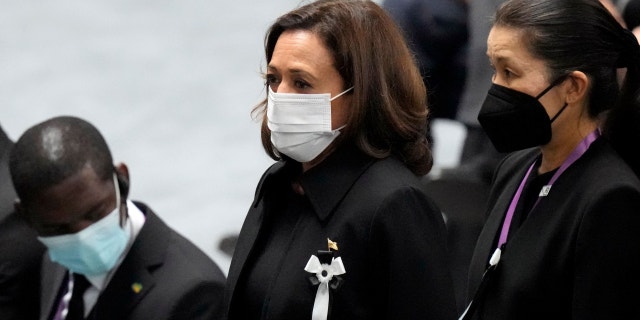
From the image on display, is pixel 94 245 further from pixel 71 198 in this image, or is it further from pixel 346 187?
pixel 346 187

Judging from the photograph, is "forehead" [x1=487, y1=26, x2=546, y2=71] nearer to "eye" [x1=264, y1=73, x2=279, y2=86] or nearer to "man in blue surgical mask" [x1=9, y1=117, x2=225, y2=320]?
"eye" [x1=264, y1=73, x2=279, y2=86]

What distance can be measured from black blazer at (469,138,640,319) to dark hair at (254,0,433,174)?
0.38m

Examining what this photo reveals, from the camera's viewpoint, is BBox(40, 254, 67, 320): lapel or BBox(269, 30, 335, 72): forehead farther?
BBox(40, 254, 67, 320): lapel

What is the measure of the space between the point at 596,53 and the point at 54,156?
160 cm

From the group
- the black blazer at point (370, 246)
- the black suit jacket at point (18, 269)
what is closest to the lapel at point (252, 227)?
the black blazer at point (370, 246)

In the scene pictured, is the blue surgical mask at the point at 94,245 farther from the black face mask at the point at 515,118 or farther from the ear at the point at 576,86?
the ear at the point at 576,86

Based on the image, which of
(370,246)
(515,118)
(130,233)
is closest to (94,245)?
(130,233)

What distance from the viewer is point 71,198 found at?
380 centimetres

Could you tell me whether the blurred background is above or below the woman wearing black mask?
below

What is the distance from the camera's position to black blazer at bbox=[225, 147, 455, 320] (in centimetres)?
362

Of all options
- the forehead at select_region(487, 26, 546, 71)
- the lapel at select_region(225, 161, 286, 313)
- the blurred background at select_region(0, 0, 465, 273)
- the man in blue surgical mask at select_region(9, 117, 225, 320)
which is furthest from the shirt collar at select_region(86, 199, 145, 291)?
the blurred background at select_region(0, 0, 465, 273)

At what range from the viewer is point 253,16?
11.2 meters

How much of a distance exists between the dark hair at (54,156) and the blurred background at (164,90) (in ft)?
10.2

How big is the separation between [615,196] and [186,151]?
210 inches
